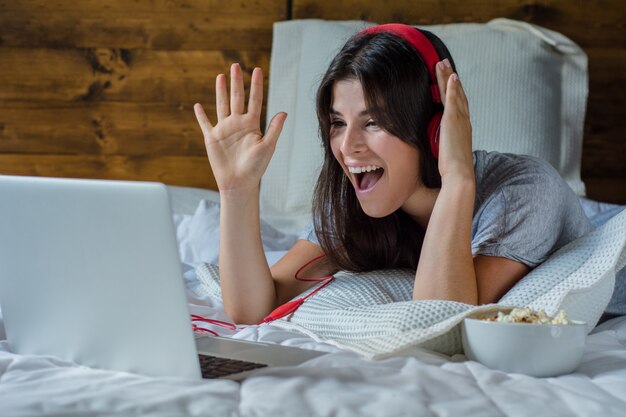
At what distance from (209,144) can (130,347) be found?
0.57 m

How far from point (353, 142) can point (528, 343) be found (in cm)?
52

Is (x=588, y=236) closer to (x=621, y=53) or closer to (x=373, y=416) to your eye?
(x=373, y=416)

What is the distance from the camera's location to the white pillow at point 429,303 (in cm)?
105

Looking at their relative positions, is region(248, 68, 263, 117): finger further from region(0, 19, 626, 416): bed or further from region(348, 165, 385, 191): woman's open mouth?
region(0, 19, 626, 416): bed

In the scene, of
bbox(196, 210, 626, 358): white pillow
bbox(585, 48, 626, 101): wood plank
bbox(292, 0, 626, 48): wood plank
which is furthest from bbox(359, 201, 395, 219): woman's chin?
bbox(585, 48, 626, 101): wood plank

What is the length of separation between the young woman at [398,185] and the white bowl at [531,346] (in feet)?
0.81

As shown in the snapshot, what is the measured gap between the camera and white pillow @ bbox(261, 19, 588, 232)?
2.11m

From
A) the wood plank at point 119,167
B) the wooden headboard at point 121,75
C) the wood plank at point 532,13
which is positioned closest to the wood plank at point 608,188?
the wooden headboard at point 121,75

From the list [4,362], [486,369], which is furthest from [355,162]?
[4,362]

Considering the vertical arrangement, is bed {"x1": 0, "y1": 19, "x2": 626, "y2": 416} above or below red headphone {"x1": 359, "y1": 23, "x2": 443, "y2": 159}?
below

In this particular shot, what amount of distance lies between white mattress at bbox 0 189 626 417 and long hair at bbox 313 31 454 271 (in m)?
0.47

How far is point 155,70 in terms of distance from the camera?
2.54 m

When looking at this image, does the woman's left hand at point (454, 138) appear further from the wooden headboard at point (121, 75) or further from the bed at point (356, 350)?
the wooden headboard at point (121, 75)

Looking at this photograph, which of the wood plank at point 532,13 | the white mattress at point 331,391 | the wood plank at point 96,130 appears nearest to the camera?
the white mattress at point 331,391
